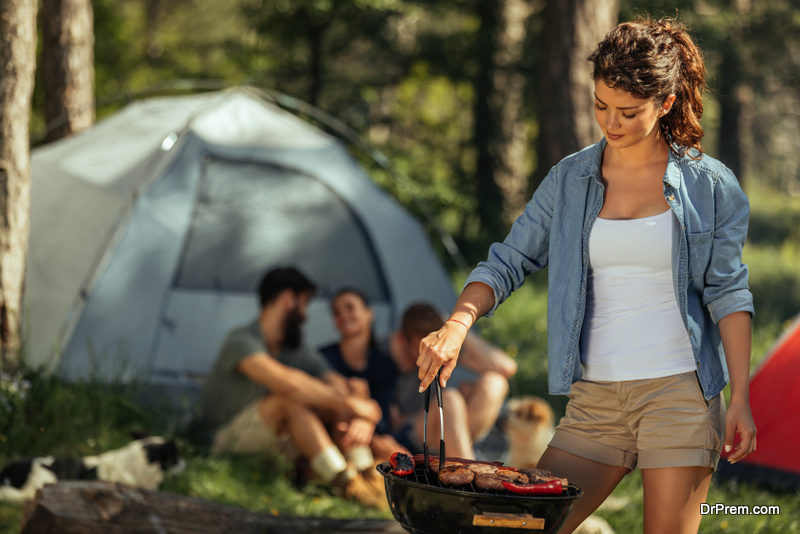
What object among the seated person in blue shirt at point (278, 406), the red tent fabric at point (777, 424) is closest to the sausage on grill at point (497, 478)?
the seated person in blue shirt at point (278, 406)

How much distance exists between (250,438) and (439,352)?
114 inches

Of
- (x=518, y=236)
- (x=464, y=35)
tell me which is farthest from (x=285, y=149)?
(x=464, y=35)

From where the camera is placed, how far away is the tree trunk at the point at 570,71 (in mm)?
6875

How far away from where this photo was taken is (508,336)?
7.10m

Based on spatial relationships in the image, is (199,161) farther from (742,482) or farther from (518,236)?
(518,236)

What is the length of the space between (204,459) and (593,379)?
9.41 ft

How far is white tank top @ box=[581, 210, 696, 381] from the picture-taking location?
2.09 meters

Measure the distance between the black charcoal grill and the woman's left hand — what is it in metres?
0.36

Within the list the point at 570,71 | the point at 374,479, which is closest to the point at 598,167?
the point at 374,479

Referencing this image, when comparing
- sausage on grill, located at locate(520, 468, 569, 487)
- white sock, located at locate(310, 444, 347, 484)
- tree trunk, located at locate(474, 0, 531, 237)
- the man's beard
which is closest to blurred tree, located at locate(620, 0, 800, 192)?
tree trunk, located at locate(474, 0, 531, 237)

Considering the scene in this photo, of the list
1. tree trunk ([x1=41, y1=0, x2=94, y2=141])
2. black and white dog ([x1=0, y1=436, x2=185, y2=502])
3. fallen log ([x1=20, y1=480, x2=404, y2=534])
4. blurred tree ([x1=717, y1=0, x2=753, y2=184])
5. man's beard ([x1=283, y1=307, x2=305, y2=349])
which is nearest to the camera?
fallen log ([x1=20, y1=480, x2=404, y2=534])

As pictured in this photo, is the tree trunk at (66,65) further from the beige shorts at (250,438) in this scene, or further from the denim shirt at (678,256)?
the denim shirt at (678,256)

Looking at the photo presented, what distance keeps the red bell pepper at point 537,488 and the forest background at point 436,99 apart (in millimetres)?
1116

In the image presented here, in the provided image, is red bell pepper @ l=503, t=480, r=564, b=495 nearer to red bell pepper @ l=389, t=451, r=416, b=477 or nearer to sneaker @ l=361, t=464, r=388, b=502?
red bell pepper @ l=389, t=451, r=416, b=477
